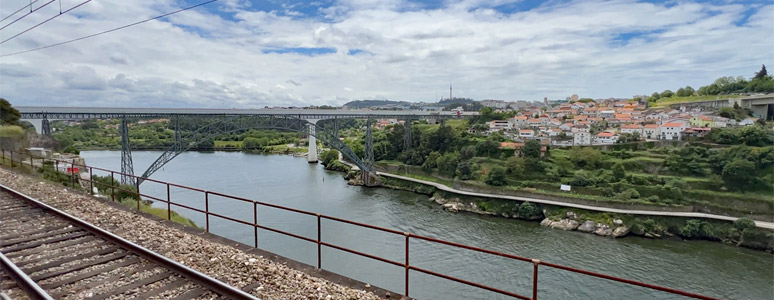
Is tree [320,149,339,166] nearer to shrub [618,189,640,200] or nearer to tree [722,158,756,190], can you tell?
shrub [618,189,640,200]

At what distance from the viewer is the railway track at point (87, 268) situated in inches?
121

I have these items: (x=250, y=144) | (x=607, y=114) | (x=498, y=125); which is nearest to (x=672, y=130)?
(x=498, y=125)

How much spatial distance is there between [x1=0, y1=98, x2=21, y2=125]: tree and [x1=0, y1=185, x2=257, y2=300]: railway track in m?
20.5

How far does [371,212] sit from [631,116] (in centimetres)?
3768

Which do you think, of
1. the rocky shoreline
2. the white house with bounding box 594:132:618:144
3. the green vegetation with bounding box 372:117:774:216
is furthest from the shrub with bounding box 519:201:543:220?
the white house with bounding box 594:132:618:144

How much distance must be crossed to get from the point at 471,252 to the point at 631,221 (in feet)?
34.0

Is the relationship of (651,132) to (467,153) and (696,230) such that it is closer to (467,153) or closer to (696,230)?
(467,153)

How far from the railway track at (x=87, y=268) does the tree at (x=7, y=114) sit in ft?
67.3

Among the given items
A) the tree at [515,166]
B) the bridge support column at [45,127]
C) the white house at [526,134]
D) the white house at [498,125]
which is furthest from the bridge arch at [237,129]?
the white house at [498,125]

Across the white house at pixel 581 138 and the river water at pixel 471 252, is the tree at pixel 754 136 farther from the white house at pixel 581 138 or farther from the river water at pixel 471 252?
the river water at pixel 471 252

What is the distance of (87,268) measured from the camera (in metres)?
3.58

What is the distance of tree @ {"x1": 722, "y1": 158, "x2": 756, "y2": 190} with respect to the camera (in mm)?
22938

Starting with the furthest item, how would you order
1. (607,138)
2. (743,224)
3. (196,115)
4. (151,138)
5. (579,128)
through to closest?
(151,138) → (579,128) → (607,138) → (196,115) → (743,224)

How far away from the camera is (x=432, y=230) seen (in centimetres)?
1981
